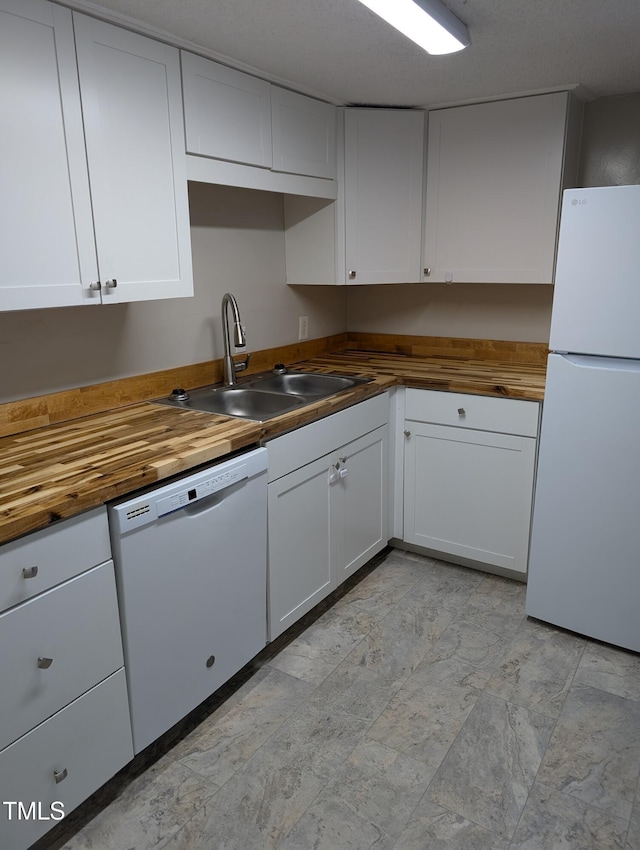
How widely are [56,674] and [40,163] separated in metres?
1.28

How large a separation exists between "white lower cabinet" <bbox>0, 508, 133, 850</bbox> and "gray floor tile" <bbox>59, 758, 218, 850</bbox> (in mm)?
116

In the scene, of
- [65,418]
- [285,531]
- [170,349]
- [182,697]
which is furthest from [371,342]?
[182,697]

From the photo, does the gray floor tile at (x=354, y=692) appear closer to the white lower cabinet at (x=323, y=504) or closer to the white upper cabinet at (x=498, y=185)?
the white lower cabinet at (x=323, y=504)

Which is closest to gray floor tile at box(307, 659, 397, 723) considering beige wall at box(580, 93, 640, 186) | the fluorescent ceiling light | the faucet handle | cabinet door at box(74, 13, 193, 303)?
the faucet handle

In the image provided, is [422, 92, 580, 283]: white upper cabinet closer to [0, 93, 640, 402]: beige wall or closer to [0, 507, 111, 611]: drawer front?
[0, 93, 640, 402]: beige wall

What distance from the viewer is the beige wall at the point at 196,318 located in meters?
1.96

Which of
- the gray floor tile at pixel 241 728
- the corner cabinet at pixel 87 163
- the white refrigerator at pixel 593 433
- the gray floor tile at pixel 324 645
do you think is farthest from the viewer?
the gray floor tile at pixel 324 645

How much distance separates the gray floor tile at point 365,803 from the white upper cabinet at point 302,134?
2.12m

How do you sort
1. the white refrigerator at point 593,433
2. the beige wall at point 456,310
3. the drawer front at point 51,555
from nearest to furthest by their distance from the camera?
the drawer front at point 51,555 → the white refrigerator at point 593,433 → the beige wall at point 456,310

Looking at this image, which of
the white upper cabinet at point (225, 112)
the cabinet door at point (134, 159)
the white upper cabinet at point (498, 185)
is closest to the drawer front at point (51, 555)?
the cabinet door at point (134, 159)

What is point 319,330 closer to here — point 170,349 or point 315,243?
point 315,243

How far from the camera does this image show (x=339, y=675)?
2170 mm

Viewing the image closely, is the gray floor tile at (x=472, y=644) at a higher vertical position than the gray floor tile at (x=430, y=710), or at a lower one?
higher

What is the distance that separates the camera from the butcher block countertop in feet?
4.63
